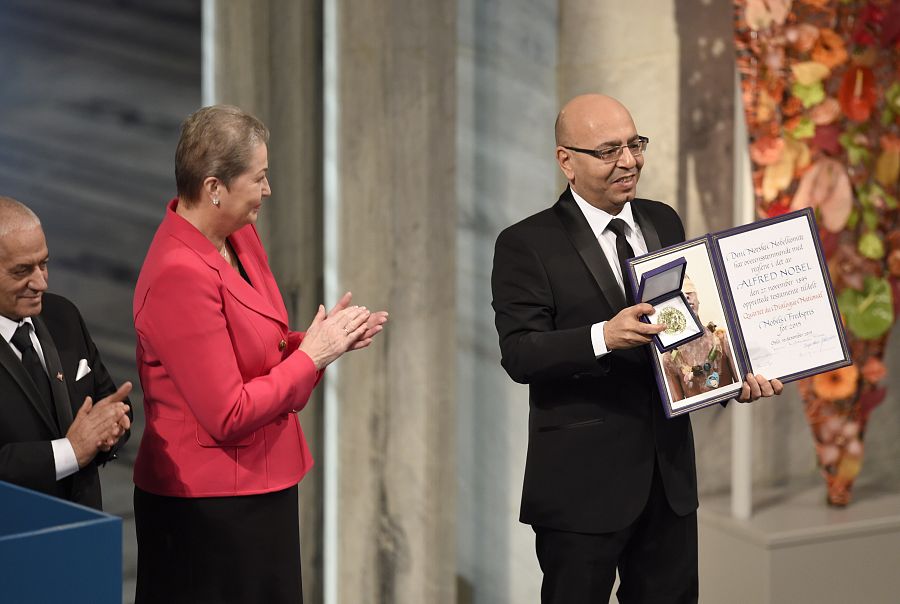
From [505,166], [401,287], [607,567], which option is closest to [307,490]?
[401,287]

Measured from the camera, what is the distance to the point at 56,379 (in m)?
2.34

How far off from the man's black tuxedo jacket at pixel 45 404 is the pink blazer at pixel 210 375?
0.15 metres

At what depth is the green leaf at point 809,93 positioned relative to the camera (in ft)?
12.1

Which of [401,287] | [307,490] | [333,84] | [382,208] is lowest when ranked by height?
[307,490]

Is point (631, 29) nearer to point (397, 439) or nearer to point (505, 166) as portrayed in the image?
point (505, 166)

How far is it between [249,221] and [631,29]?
206cm

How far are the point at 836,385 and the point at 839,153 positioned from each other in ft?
2.49

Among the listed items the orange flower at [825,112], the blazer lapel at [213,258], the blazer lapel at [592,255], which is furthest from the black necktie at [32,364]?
the orange flower at [825,112]

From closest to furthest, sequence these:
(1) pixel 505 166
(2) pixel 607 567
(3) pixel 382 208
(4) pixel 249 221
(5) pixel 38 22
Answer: (4) pixel 249 221, (2) pixel 607 567, (5) pixel 38 22, (3) pixel 382 208, (1) pixel 505 166

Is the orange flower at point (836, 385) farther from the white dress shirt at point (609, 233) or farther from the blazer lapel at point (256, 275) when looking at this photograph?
the blazer lapel at point (256, 275)

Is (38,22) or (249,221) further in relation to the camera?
(38,22)

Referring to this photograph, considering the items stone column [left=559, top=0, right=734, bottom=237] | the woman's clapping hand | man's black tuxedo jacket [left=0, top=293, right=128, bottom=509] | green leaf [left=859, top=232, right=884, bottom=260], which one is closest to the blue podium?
man's black tuxedo jacket [left=0, top=293, right=128, bottom=509]

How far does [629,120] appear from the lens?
8.48 ft

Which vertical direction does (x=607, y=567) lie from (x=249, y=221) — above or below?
below
